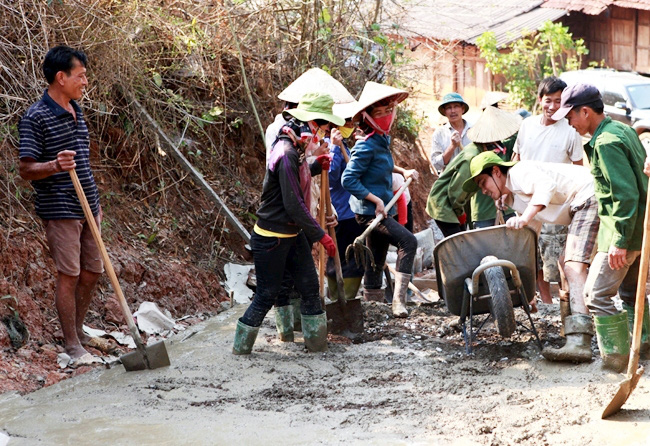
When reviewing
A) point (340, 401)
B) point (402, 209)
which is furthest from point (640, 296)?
point (402, 209)

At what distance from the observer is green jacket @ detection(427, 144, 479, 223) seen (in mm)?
7160

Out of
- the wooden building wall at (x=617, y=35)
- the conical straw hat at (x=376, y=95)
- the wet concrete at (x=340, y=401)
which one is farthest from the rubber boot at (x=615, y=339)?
the wooden building wall at (x=617, y=35)

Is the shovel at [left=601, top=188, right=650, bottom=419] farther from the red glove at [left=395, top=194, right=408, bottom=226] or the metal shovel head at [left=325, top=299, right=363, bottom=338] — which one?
the red glove at [left=395, top=194, right=408, bottom=226]

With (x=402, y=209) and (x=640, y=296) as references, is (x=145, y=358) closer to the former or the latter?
(x=402, y=209)

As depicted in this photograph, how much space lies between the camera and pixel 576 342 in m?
5.50

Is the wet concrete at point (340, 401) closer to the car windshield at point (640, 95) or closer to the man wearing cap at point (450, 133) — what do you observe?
the man wearing cap at point (450, 133)

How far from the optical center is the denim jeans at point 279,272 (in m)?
5.99

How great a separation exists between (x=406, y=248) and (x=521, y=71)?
16.2 meters

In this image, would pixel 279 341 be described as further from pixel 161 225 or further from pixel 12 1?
pixel 12 1

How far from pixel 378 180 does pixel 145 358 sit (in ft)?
8.29

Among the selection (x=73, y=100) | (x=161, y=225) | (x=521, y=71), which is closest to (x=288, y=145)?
(x=73, y=100)

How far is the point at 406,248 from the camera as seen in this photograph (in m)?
7.02

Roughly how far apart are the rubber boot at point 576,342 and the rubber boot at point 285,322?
204 cm

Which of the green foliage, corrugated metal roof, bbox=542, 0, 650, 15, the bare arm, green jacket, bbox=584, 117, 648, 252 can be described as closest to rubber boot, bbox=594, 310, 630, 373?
green jacket, bbox=584, 117, 648, 252
